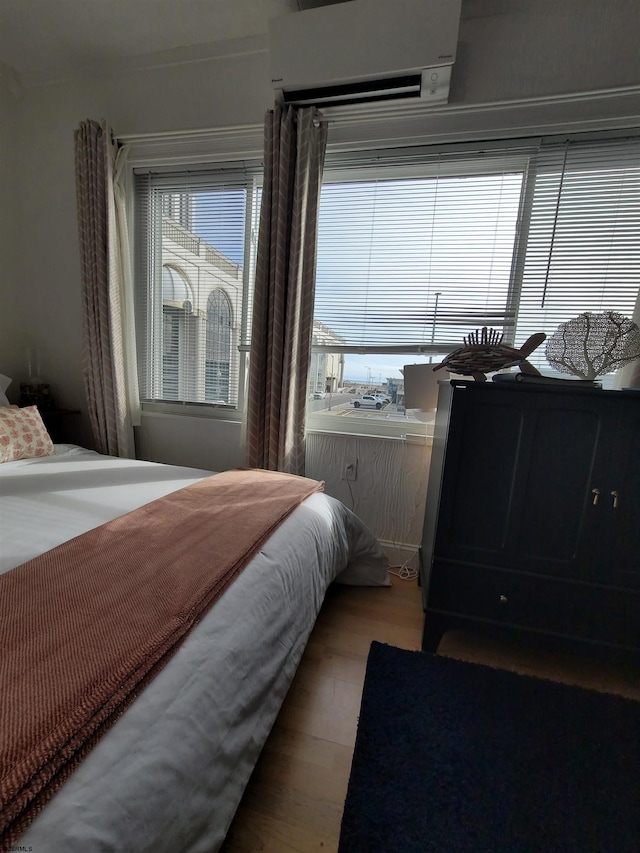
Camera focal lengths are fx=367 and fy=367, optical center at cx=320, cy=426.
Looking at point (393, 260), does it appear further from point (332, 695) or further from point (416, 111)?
point (332, 695)

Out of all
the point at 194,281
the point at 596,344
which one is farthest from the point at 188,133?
the point at 596,344

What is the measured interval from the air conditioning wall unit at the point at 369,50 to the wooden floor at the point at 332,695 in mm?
2351

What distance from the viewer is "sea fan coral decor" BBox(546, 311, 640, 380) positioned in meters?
1.29

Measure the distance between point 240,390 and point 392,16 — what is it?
1.83m

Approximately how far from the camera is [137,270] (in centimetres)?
237

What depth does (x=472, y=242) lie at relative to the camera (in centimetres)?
184

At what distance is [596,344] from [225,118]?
7.13 feet

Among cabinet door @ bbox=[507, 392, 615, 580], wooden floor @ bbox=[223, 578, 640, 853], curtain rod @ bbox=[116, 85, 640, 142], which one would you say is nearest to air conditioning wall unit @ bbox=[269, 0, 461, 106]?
curtain rod @ bbox=[116, 85, 640, 142]

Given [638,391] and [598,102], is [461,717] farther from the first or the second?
[598,102]

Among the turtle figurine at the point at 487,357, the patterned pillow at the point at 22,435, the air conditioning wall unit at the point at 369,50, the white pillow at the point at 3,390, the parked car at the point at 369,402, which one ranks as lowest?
the patterned pillow at the point at 22,435

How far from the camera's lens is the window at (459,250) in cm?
170

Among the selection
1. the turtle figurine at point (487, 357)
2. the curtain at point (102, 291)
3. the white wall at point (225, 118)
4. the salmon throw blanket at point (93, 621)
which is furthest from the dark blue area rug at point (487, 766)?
the curtain at point (102, 291)

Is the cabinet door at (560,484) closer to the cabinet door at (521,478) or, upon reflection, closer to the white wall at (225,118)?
the cabinet door at (521,478)

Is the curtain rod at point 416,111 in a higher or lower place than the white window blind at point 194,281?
higher
